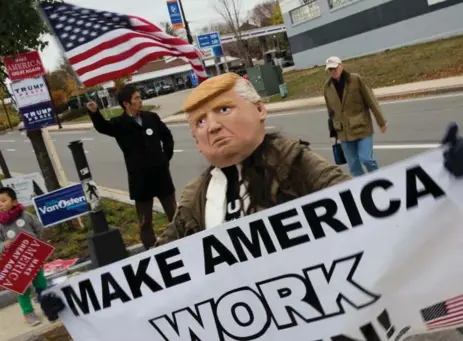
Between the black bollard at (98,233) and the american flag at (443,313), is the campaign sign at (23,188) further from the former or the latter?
the american flag at (443,313)

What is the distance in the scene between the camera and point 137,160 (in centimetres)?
608

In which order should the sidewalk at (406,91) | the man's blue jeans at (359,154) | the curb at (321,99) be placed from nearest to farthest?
the man's blue jeans at (359,154)
the curb at (321,99)
the sidewalk at (406,91)

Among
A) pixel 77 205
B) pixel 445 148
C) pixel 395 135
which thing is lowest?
pixel 395 135

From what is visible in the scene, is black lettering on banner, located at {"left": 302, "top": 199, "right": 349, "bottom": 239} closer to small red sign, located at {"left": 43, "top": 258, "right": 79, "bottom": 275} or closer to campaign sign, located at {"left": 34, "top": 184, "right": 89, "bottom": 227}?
small red sign, located at {"left": 43, "top": 258, "right": 79, "bottom": 275}

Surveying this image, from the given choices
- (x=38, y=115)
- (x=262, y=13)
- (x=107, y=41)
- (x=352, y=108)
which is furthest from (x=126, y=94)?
(x=262, y=13)

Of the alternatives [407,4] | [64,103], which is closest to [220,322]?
[407,4]

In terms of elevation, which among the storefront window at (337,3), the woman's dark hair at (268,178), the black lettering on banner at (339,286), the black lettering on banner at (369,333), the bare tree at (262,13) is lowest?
the black lettering on banner at (369,333)

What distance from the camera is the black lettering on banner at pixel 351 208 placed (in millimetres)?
2068

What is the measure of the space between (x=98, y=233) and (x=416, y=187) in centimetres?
516

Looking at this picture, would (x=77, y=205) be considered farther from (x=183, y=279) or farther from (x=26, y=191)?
(x=183, y=279)

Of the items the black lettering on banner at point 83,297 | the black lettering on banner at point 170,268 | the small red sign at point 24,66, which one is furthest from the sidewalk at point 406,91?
the black lettering on banner at point 170,268

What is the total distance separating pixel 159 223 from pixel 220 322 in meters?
6.18

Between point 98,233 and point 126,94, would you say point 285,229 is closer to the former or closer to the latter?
point 126,94

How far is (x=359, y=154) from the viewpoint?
6.78 m
